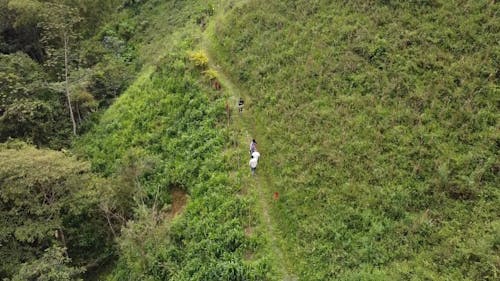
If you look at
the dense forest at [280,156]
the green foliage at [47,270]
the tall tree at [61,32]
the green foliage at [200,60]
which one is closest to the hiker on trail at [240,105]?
the dense forest at [280,156]

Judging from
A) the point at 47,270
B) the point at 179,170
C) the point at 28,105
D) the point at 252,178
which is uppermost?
the point at 28,105

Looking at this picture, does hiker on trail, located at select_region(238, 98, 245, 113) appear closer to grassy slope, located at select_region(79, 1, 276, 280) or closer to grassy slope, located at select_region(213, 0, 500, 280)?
grassy slope, located at select_region(213, 0, 500, 280)

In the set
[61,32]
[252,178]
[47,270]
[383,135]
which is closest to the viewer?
[47,270]

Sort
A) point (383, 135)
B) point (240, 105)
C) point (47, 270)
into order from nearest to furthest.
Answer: point (47, 270), point (383, 135), point (240, 105)

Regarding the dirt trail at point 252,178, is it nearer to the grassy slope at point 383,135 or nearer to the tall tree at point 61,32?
the grassy slope at point 383,135

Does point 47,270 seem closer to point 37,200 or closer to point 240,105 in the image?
point 37,200

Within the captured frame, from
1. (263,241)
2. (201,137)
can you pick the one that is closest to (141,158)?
(201,137)

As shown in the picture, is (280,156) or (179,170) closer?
(280,156)

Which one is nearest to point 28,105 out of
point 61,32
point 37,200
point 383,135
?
point 61,32
